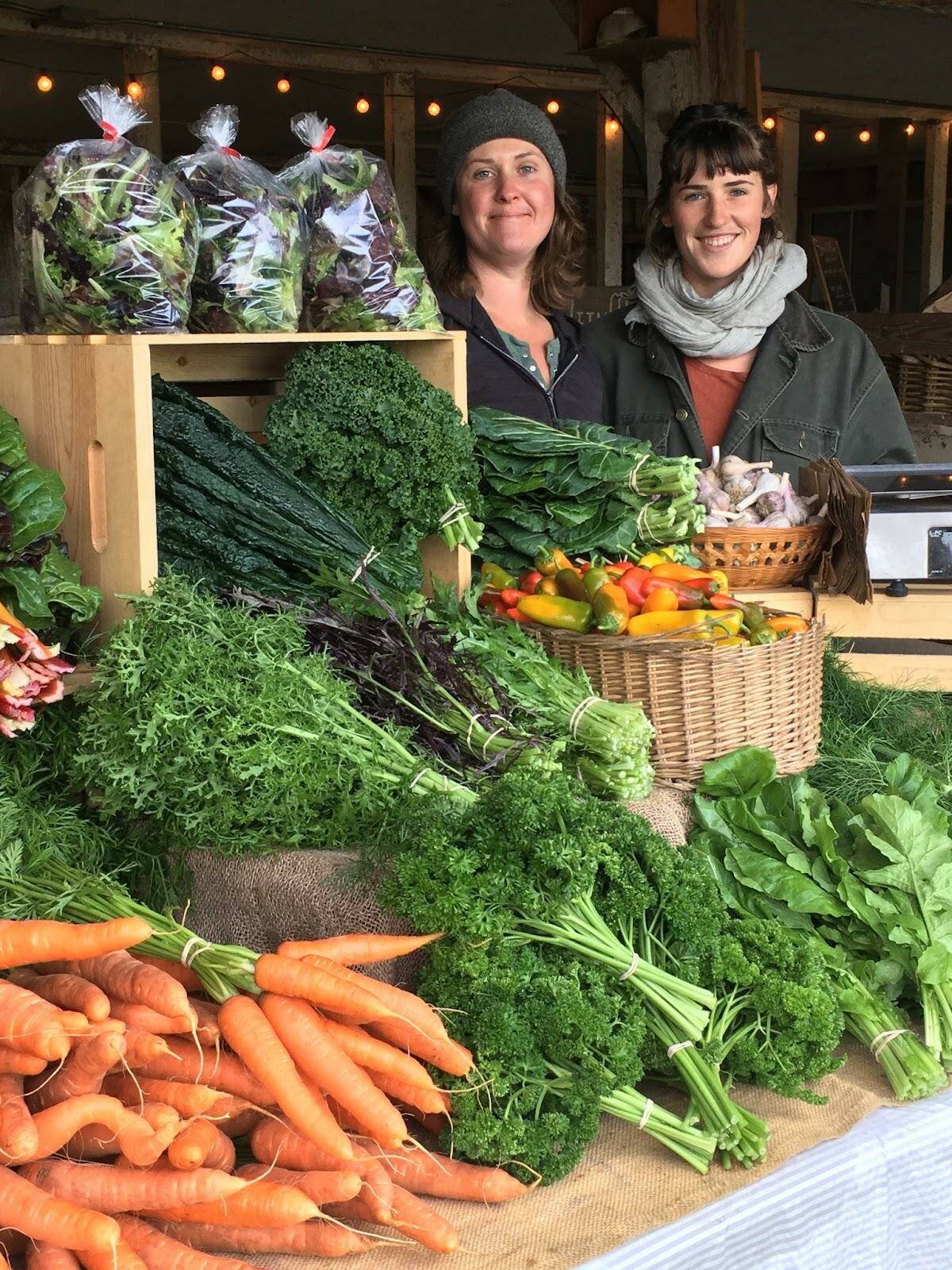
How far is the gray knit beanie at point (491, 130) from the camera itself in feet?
11.8

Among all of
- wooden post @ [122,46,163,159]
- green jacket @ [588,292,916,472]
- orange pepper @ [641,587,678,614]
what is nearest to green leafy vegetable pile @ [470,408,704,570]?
orange pepper @ [641,587,678,614]

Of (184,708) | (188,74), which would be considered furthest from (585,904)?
(188,74)

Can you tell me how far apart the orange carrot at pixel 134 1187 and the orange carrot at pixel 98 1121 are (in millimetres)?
30

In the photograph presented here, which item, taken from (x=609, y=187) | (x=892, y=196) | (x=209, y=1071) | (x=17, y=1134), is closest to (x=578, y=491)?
(x=209, y=1071)

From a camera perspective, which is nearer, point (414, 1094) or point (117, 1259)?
point (117, 1259)

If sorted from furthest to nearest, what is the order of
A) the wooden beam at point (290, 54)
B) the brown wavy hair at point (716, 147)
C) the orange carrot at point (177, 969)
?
the wooden beam at point (290, 54) → the brown wavy hair at point (716, 147) → the orange carrot at point (177, 969)

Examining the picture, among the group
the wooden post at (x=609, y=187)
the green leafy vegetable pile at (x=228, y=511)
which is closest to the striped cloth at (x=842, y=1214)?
the green leafy vegetable pile at (x=228, y=511)

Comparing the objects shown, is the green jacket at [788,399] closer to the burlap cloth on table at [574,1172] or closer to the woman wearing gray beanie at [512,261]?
the woman wearing gray beanie at [512,261]

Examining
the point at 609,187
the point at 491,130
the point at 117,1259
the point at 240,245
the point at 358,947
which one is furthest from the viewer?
the point at 609,187

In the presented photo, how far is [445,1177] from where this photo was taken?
1811 mm

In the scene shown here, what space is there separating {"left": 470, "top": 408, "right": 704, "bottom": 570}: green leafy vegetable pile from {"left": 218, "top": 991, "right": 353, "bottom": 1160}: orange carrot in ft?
5.01

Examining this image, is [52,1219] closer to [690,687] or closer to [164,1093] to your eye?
[164,1093]

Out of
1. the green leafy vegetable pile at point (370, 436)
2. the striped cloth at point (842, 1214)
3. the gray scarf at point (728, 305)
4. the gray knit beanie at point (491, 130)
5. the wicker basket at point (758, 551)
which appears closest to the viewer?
the striped cloth at point (842, 1214)

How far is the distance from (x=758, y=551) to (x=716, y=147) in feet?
4.31
